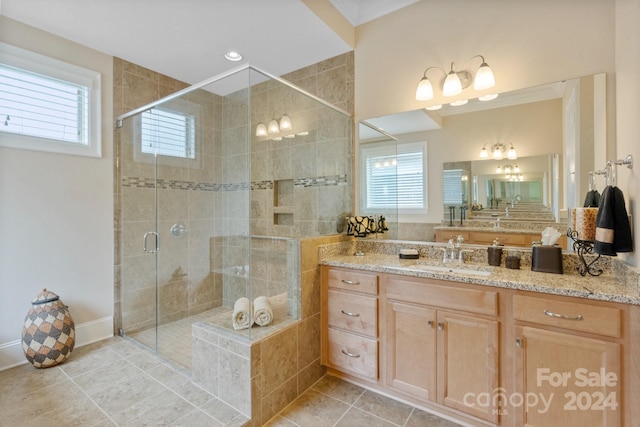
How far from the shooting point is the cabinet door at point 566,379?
1.26 m

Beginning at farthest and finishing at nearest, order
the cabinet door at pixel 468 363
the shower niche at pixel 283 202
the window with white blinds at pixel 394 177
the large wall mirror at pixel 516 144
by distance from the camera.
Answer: the shower niche at pixel 283 202 < the window with white blinds at pixel 394 177 < the large wall mirror at pixel 516 144 < the cabinet door at pixel 468 363

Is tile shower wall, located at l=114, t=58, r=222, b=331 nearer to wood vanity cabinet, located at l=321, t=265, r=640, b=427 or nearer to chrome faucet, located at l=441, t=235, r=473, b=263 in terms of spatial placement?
wood vanity cabinet, located at l=321, t=265, r=640, b=427

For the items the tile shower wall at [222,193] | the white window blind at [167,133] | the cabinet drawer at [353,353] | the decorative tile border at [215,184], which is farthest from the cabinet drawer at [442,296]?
the white window blind at [167,133]

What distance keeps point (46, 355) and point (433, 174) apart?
3237 millimetres

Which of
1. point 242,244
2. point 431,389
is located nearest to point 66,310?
point 242,244

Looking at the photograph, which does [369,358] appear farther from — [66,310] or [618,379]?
[66,310]

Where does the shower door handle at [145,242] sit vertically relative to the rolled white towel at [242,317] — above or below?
above

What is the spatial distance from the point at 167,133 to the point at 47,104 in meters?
0.87

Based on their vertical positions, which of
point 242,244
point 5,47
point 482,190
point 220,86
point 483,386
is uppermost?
point 5,47

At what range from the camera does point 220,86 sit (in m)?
2.25

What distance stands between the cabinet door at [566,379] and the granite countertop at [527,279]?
0.21m

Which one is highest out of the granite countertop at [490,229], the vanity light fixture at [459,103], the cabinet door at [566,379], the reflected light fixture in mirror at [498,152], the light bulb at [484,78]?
the light bulb at [484,78]

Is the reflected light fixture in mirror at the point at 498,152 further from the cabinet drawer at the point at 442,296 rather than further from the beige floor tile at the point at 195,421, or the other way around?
the beige floor tile at the point at 195,421

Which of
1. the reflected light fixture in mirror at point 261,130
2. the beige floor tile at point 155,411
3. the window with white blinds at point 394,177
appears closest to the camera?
the beige floor tile at point 155,411
